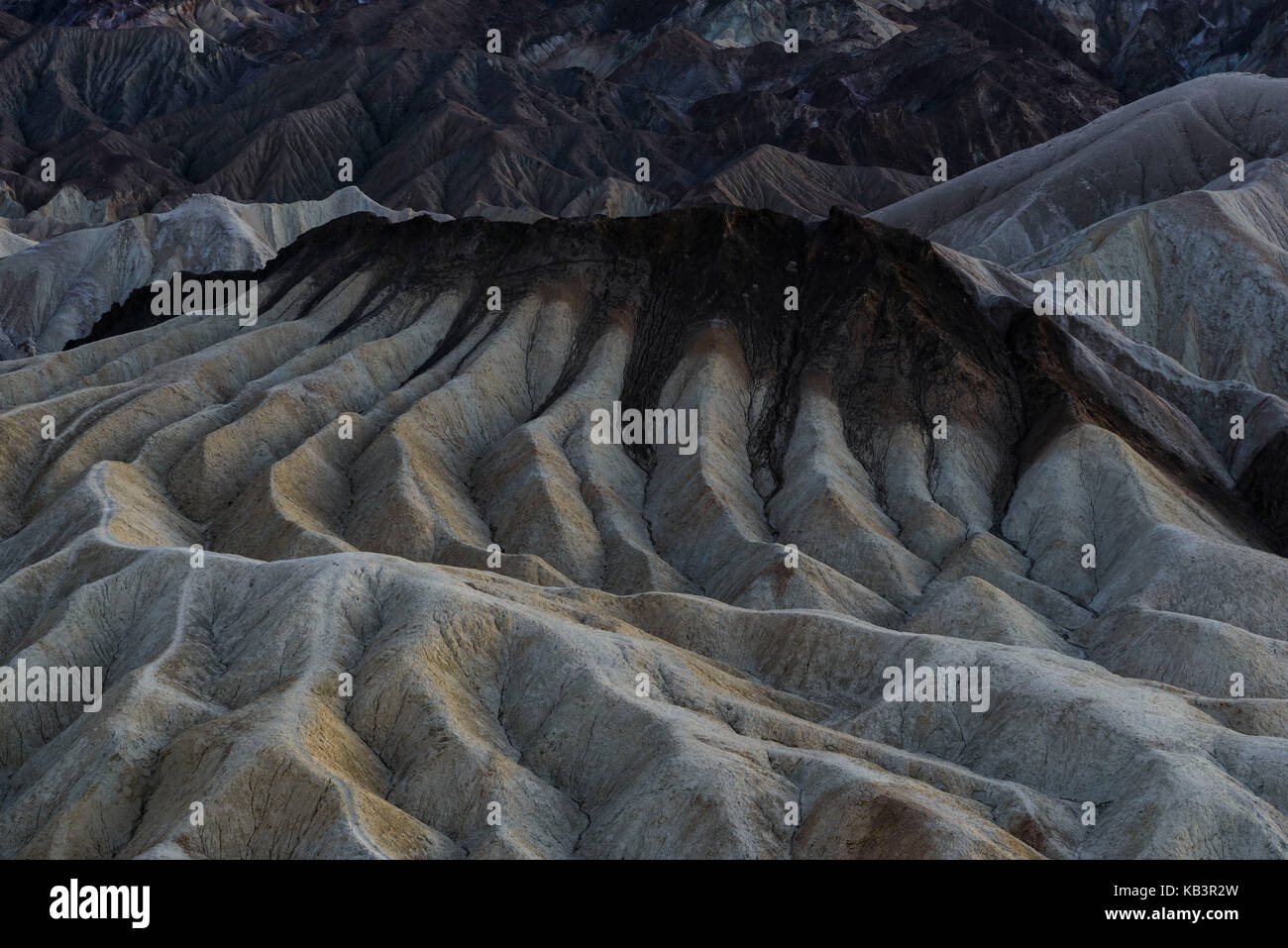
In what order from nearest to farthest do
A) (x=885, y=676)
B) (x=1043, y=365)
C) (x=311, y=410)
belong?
(x=885, y=676), (x=311, y=410), (x=1043, y=365)

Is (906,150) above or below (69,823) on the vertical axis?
above

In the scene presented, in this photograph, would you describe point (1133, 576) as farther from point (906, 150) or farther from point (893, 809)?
point (906, 150)

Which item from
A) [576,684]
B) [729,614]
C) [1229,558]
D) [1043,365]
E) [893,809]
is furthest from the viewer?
[1043,365]

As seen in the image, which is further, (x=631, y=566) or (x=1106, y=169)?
(x=1106, y=169)

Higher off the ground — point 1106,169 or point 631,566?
point 1106,169

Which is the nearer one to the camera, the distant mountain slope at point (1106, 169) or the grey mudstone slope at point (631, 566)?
the grey mudstone slope at point (631, 566)

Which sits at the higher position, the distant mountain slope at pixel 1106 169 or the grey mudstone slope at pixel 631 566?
the distant mountain slope at pixel 1106 169

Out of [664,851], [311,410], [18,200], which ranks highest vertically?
[18,200]

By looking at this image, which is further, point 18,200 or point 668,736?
point 18,200

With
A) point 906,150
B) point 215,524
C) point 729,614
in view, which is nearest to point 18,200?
point 906,150

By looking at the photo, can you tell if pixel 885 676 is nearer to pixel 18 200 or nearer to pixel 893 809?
pixel 893 809

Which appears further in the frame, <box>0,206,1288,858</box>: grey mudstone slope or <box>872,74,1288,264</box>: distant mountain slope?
<box>872,74,1288,264</box>: distant mountain slope
